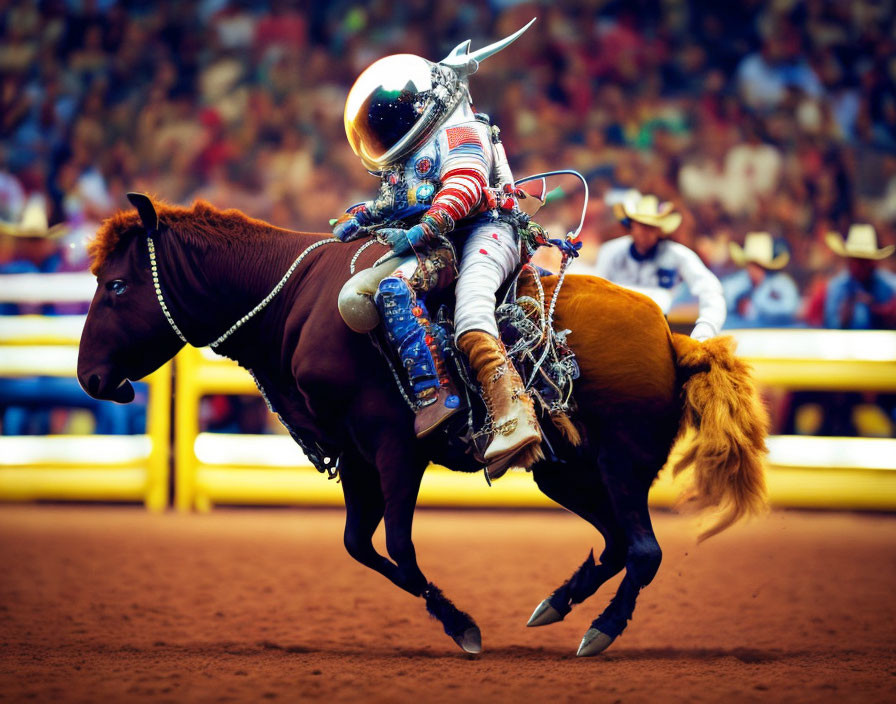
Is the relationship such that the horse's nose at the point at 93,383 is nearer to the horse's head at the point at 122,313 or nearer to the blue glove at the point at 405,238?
the horse's head at the point at 122,313

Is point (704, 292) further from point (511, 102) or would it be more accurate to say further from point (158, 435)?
point (511, 102)

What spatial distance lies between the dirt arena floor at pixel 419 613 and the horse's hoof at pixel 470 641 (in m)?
0.08

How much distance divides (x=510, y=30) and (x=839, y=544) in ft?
23.2

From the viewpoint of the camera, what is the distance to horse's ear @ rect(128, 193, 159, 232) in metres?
4.12

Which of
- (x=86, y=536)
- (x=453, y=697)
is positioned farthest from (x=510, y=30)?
(x=453, y=697)

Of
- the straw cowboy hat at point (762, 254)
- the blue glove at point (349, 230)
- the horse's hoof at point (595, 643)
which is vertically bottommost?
the horse's hoof at point (595, 643)

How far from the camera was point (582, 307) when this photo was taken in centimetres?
418

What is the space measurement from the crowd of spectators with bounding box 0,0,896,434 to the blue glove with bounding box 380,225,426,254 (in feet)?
18.8

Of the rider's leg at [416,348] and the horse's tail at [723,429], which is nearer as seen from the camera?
the rider's leg at [416,348]

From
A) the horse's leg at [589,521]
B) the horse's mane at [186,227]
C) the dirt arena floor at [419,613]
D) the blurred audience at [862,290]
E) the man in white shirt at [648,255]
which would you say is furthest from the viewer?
the blurred audience at [862,290]

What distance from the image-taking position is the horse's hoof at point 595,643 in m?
4.14

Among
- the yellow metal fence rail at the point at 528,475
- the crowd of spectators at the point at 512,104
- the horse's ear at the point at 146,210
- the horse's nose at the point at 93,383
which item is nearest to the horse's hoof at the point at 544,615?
the horse's nose at the point at 93,383

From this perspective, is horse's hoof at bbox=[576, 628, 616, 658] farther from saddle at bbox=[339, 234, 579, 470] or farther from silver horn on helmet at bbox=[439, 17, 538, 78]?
silver horn on helmet at bbox=[439, 17, 538, 78]

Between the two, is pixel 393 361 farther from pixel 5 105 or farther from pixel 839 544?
pixel 5 105
